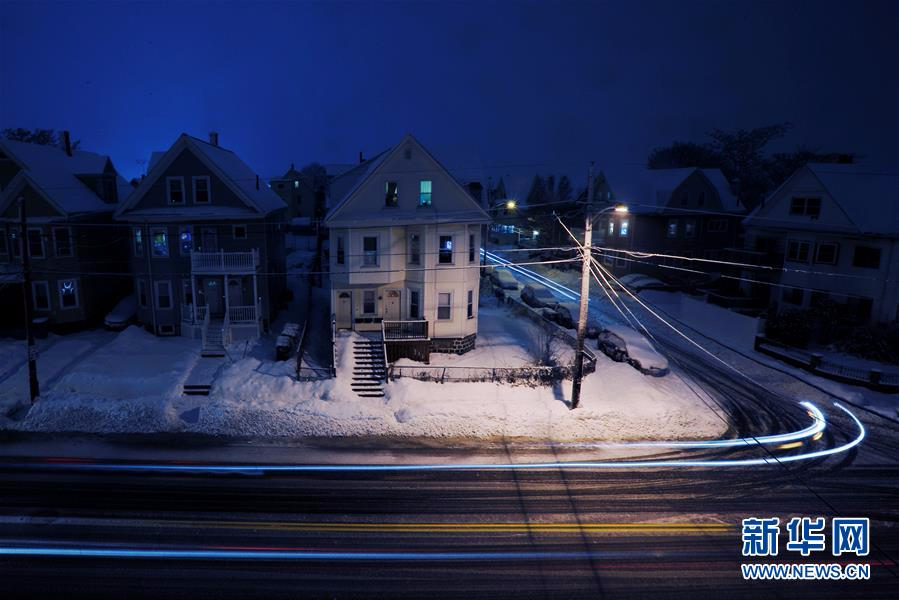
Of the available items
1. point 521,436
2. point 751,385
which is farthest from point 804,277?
point 521,436

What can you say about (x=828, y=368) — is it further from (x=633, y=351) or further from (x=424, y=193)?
(x=424, y=193)

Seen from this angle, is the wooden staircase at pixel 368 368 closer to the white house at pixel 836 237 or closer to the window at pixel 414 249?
the window at pixel 414 249

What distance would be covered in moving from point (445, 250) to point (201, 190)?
1333 cm

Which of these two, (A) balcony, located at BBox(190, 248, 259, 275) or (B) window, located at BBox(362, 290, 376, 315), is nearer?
(A) balcony, located at BBox(190, 248, 259, 275)

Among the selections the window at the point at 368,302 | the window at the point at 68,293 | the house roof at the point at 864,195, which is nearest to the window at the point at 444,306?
the window at the point at 368,302

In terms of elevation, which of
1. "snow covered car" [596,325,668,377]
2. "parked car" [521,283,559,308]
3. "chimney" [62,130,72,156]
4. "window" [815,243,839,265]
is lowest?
"snow covered car" [596,325,668,377]

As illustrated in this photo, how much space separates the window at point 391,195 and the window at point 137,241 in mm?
13530

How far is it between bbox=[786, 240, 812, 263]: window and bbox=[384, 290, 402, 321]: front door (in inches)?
979

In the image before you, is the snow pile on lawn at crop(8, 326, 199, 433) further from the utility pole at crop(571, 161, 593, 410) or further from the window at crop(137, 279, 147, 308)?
the utility pole at crop(571, 161, 593, 410)

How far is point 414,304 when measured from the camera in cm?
2933

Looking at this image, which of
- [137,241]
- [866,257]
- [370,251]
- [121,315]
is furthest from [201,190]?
[866,257]

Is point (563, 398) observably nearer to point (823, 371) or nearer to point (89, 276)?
point (823, 371)

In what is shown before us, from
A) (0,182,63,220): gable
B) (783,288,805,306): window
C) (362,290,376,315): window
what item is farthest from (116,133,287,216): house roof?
(783,288,805,306): window

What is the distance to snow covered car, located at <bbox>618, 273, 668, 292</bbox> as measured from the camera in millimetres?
43938
